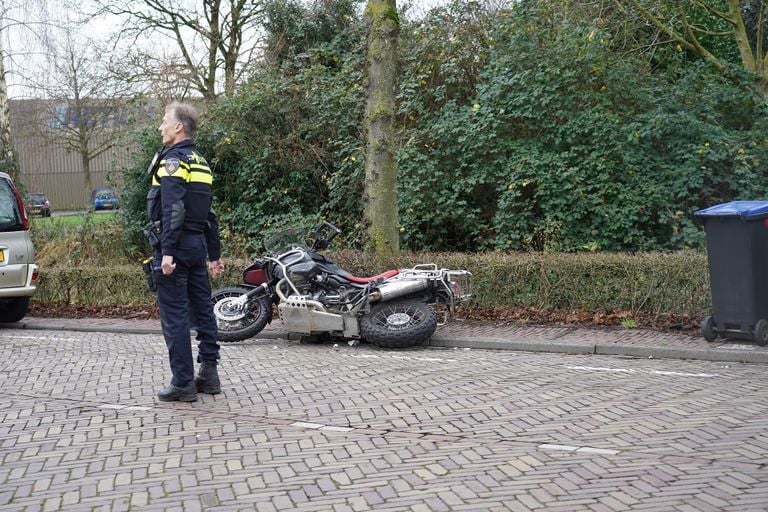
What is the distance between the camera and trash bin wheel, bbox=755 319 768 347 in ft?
27.2

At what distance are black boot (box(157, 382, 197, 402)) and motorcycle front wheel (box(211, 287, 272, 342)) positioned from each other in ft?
10.0

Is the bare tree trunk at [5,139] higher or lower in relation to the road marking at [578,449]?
higher

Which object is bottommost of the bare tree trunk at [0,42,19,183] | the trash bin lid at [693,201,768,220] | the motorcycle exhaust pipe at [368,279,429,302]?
the motorcycle exhaust pipe at [368,279,429,302]

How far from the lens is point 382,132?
11.9 m

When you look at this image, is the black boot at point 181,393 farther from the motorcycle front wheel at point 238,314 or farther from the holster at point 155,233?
the motorcycle front wheel at point 238,314

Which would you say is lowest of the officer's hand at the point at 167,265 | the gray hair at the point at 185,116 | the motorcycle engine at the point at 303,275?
the motorcycle engine at the point at 303,275

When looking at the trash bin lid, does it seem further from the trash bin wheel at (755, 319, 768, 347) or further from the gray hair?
the gray hair

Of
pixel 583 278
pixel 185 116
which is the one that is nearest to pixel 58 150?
pixel 583 278

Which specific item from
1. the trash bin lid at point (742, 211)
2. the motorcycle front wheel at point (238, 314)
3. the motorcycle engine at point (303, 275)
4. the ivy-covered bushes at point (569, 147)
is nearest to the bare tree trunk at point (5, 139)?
the ivy-covered bushes at point (569, 147)

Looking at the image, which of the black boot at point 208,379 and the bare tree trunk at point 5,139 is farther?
the bare tree trunk at point 5,139

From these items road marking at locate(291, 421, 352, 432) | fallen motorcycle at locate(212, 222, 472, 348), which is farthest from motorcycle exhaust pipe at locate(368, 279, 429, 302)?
road marking at locate(291, 421, 352, 432)

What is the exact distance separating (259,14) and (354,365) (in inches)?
632

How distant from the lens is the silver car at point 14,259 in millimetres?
11461

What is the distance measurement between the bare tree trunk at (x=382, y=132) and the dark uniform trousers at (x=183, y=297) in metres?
5.69
